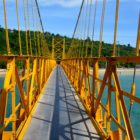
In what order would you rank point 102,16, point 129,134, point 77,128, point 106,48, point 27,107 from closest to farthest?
point 129,134
point 77,128
point 27,107
point 102,16
point 106,48

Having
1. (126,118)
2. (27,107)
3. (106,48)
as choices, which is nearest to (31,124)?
(27,107)

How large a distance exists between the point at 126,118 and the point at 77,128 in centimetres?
118

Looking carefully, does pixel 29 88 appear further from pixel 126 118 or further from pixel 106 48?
pixel 106 48

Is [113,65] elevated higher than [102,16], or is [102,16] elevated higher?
[102,16]

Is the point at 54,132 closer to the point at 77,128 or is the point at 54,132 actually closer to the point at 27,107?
the point at 77,128

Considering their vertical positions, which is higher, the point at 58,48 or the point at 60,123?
the point at 60,123

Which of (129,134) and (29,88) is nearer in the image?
(129,134)

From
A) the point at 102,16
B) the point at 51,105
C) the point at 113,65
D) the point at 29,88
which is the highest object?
the point at 102,16

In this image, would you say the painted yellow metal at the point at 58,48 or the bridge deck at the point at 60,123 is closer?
the bridge deck at the point at 60,123

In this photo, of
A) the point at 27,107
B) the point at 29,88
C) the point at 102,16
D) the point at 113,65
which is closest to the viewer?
the point at 113,65

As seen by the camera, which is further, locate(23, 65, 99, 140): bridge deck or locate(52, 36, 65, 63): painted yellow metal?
locate(52, 36, 65, 63): painted yellow metal

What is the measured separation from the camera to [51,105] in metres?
5.86

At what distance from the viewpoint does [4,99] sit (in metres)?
2.97

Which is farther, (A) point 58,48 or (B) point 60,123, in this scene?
(A) point 58,48
